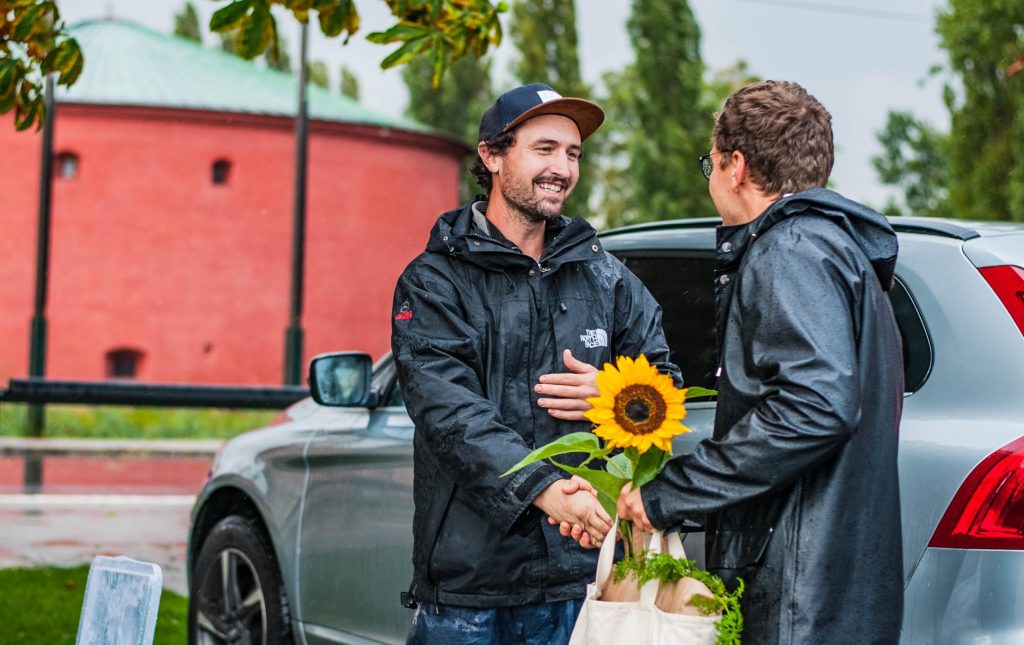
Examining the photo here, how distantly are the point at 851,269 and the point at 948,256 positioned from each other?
68cm

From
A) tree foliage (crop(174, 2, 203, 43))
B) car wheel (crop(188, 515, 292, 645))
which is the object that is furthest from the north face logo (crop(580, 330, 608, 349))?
tree foliage (crop(174, 2, 203, 43))

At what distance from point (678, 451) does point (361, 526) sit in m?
1.44

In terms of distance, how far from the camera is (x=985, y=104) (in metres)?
31.9

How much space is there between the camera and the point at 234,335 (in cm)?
3375

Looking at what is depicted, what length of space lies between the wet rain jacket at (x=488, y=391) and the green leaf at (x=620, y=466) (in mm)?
335

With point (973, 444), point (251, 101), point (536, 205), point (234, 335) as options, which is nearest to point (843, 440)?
point (973, 444)

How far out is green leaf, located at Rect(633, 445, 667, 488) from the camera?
2.85 meters

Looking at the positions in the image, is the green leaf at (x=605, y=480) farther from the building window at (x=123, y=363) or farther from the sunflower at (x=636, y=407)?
the building window at (x=123, y=363)

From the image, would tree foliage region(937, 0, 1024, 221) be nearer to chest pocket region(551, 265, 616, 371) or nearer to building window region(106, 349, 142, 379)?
building window region(106, 349, 142, 379)

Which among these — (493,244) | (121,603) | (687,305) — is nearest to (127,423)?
(687,305)

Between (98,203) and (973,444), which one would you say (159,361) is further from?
(973,444)

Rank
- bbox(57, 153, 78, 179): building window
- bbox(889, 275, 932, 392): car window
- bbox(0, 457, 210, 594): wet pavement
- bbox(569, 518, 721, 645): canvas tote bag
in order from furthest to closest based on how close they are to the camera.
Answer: bbox(57, 153, 78, 179): building window → bbox(0, 457, 210, 594): wet pavement → bbox(889, 275, 932, 392): car window → bbox(569, 518, 721, 645): canvas tote bag

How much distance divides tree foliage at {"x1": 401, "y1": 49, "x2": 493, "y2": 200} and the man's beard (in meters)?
46.7

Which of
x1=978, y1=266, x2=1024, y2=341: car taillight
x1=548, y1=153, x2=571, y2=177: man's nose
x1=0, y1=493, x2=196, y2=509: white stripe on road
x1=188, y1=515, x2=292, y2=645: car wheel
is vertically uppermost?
x1=548, y1=153, x2=571, y2=177: man's nose
